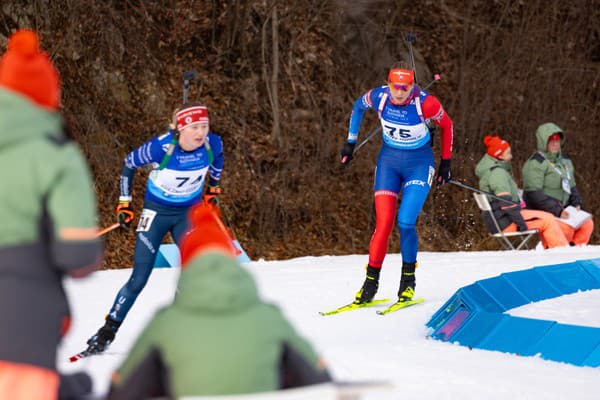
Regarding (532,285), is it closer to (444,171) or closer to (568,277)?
(568,277)

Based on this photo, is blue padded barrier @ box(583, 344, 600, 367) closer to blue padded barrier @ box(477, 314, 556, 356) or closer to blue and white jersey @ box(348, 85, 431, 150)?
blue padded barrier @ box(477, 314, 556, 356)

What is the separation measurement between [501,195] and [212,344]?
9493mm

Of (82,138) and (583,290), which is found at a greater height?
(583,290)

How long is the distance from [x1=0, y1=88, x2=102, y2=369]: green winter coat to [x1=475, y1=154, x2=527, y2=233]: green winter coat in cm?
941

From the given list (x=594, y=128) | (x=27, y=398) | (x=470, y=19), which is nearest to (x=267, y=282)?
(x=27, y=398)

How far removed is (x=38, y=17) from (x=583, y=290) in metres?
10.3

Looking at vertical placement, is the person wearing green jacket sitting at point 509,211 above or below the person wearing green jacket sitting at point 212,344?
below

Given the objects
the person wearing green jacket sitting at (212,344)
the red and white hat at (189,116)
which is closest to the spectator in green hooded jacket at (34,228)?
the person wearing green jacket sitting at (212,344)

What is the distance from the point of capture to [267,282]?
9188 mm

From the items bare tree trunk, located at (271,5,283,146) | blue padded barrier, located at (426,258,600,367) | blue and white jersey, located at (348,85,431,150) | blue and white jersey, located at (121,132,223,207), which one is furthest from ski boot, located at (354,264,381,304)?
bare tree trunk, located at (271,5,283,146)

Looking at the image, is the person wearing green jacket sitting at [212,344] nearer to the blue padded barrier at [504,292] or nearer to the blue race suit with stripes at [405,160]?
the blue race suit with stripes at [405,160]

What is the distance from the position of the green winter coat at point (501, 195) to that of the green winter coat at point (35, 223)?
30.9 ft

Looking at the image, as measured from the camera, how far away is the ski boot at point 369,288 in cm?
785

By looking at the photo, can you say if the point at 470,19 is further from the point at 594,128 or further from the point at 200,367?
the point at 200,367
